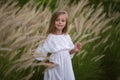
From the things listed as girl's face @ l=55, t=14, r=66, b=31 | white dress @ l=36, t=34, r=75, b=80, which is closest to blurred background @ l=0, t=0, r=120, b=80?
white dress @ l=36, t=34, r=75, b=80

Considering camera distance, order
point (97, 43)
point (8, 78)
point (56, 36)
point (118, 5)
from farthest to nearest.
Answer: point (118, 5), point (97, 43), point (56, 36), point (8, 78)

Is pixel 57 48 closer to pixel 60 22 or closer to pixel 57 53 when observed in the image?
pixel 57 53

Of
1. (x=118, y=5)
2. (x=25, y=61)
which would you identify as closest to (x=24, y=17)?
(x=25, y=61)

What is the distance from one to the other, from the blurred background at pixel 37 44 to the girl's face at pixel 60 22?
192mm

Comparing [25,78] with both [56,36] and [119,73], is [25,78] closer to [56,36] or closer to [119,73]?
[56,36]

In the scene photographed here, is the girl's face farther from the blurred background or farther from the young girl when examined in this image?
the blurred background

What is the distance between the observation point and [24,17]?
15.0ft

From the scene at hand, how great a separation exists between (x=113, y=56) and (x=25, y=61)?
2.36 metres

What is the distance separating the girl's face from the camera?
434cm

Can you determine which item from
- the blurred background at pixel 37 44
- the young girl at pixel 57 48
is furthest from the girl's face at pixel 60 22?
the blurred background at pixel 37 44

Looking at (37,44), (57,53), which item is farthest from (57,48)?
(37,44)

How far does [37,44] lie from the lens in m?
4.42

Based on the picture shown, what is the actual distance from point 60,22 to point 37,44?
0.99 ft

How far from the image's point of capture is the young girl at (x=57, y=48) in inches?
170
